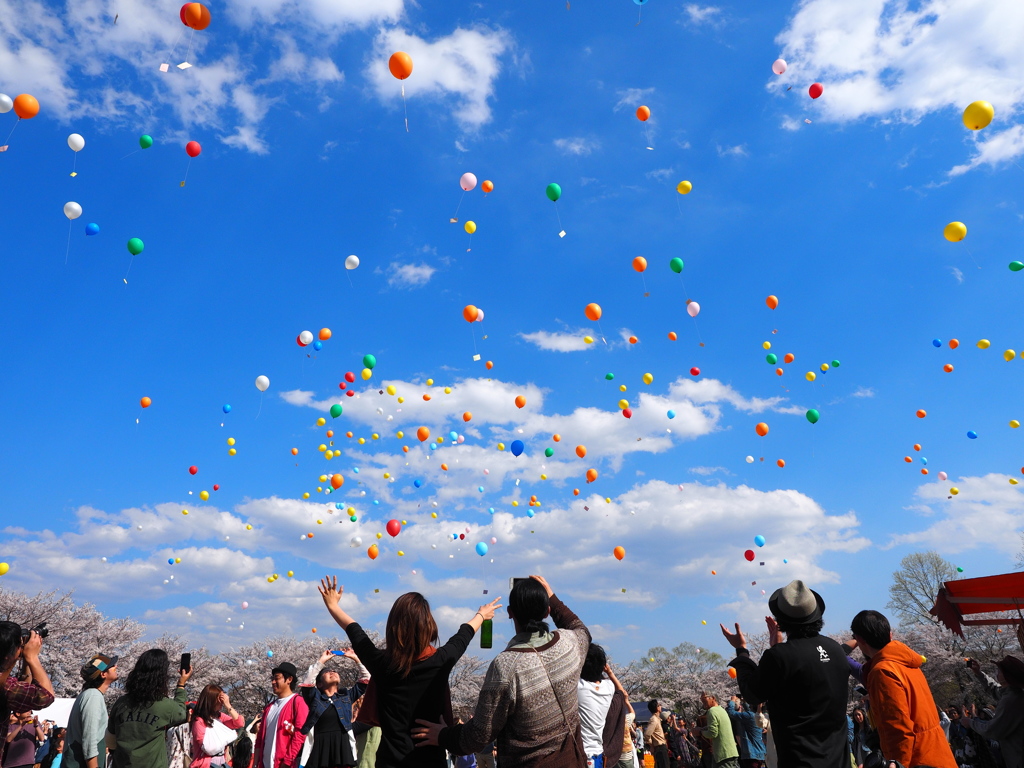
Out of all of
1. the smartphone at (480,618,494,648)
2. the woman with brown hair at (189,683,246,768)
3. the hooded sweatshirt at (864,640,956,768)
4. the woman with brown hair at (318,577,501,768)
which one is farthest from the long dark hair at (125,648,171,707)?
the hooded sweatshirt at (864,640,956,768)

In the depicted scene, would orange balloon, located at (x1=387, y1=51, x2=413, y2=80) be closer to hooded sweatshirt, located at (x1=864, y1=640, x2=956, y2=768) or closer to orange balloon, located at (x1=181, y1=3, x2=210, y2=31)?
orange balloon, located at (x1=181, y1=3, x2=210, y2=31)

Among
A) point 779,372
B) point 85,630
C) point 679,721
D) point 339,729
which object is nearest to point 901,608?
point 679,721

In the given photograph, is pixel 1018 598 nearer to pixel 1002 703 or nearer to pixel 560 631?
pixel 1002 703

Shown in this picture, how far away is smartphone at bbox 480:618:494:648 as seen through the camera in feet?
8.87

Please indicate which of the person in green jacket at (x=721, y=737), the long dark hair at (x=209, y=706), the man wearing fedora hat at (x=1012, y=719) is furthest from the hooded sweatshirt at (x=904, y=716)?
the long dark hair at (x=209, y=706)

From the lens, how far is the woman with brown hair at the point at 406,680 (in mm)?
2475

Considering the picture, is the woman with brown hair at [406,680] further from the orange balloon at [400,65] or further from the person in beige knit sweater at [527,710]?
the orange balloon at [400,65]

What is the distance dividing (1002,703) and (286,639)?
36.4 m

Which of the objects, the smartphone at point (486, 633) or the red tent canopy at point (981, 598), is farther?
the red tent canopy at point (981, 598)

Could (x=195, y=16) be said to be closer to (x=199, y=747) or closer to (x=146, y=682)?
(x=146, y=682)

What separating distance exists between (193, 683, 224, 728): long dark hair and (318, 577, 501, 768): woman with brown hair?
340 cm

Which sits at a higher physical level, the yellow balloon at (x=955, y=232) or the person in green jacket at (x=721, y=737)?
the yellow balloon at (x=955, y=232)

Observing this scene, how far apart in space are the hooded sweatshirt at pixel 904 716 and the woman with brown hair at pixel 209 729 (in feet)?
15.3

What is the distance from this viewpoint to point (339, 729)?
478 centimetres
